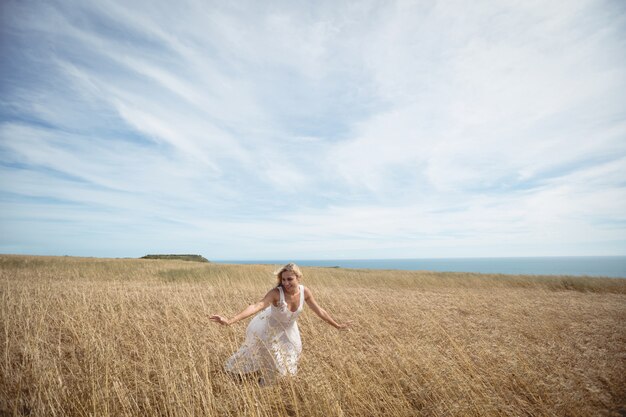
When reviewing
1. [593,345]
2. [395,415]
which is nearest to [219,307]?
[395,415]

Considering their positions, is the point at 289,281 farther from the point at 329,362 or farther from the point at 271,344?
the point at 329,362

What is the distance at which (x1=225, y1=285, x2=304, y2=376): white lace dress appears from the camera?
4121 millimetres

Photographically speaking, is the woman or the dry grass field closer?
the dry grass field

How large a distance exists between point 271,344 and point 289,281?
965 mm

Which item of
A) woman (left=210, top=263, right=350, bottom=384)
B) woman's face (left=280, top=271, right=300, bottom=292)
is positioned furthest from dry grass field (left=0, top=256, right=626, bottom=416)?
woman's face (left=280, top=271, right=300, bottom=292)

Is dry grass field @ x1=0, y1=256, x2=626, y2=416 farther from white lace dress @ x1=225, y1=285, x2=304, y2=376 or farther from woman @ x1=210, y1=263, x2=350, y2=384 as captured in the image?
woman @ x1=210, y1=263, x2=350, y2=384

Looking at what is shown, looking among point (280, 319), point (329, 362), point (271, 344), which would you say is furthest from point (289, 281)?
point (329, 362)

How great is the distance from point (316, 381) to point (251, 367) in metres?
1.39

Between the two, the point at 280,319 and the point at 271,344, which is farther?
the point at 280,319

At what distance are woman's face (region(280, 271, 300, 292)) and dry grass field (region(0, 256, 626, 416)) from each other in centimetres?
109

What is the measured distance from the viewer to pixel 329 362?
475cm

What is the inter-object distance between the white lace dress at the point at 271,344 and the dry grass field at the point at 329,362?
0.23m

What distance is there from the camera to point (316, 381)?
342 centimetres

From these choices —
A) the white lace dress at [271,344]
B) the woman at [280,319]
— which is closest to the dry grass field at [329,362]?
the white lace dress at [271,344]
